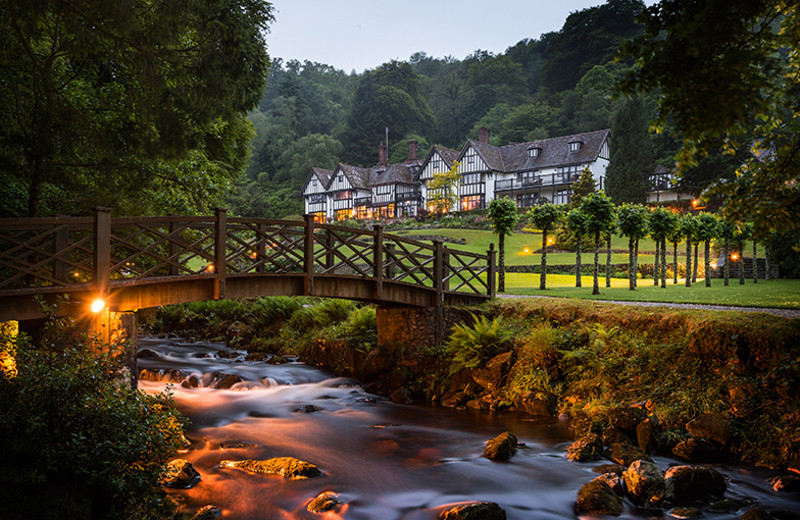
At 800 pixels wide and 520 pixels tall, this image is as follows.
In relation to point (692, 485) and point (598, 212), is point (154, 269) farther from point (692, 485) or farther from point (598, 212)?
point (598, 212)

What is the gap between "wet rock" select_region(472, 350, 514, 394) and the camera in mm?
13906

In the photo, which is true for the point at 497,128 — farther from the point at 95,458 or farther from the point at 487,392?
the point at 95,458

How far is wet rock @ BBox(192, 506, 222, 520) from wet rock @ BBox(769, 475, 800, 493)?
832 cm

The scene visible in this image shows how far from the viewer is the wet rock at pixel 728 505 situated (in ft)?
24.8

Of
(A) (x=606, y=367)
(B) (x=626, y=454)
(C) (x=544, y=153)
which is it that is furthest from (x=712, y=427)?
(C) (x=544, y=153)

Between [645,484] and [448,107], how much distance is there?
341 ft

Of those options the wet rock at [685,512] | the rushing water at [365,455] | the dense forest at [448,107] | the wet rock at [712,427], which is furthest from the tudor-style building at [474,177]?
the wet rock at [685,512]

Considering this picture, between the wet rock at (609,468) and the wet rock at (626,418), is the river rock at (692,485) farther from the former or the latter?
the wet rock at (626,418)

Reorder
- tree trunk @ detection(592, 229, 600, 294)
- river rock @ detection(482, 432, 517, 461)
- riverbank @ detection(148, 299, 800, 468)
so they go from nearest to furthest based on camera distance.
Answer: riverbank @ detection(148, 299, 800, 468) < river rock @ detection(482, 432, 517, 461) < tree trunk @ detection(592, 229, 600, 294)

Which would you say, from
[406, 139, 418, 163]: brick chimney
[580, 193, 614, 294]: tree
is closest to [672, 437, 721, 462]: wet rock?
[580, 193, 614, 294]: tree

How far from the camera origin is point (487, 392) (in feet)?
45.8

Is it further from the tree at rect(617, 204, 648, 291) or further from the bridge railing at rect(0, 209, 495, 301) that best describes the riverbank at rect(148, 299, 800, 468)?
the tree at rect(617, 204, 648, 291)

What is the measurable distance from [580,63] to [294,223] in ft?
291

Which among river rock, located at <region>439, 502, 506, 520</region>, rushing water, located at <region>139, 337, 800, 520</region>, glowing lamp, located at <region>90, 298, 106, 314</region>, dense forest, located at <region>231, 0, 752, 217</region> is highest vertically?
dense forest, located at <region>231, 0, 752, 217</region>
